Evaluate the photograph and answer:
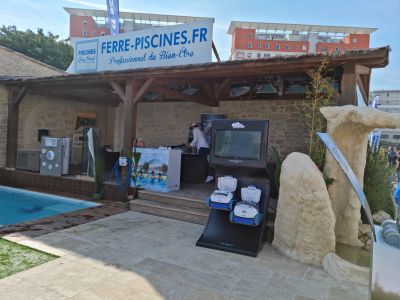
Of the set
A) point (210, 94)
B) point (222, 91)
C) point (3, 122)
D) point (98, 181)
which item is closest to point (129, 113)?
point (98, 181)

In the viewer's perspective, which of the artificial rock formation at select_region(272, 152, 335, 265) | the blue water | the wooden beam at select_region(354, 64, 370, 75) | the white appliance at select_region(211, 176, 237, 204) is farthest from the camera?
the blue water

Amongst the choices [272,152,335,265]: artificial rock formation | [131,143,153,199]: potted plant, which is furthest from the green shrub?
[131,143,153,199]: potted plant

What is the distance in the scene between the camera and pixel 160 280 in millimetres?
3361

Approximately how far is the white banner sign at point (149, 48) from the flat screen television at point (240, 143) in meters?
2.44

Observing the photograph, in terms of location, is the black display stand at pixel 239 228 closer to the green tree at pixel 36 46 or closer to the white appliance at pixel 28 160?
the white appliance at pixel 28 160

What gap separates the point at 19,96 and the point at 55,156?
7.68ft

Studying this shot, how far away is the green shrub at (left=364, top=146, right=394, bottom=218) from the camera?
5297 millimetres

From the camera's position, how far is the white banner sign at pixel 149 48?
22.3ft

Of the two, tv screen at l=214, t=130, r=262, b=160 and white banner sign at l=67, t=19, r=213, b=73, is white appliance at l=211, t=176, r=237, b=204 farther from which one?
white banner sign at l=67, t=19, r=213, b=73

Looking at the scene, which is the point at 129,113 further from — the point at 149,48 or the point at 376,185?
the point at 376,185

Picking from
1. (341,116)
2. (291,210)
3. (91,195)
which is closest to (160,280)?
(291,210)

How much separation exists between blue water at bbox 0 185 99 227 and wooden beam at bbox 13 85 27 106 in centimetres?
264

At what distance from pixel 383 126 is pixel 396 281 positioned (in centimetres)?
318

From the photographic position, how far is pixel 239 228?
15.5 ft
